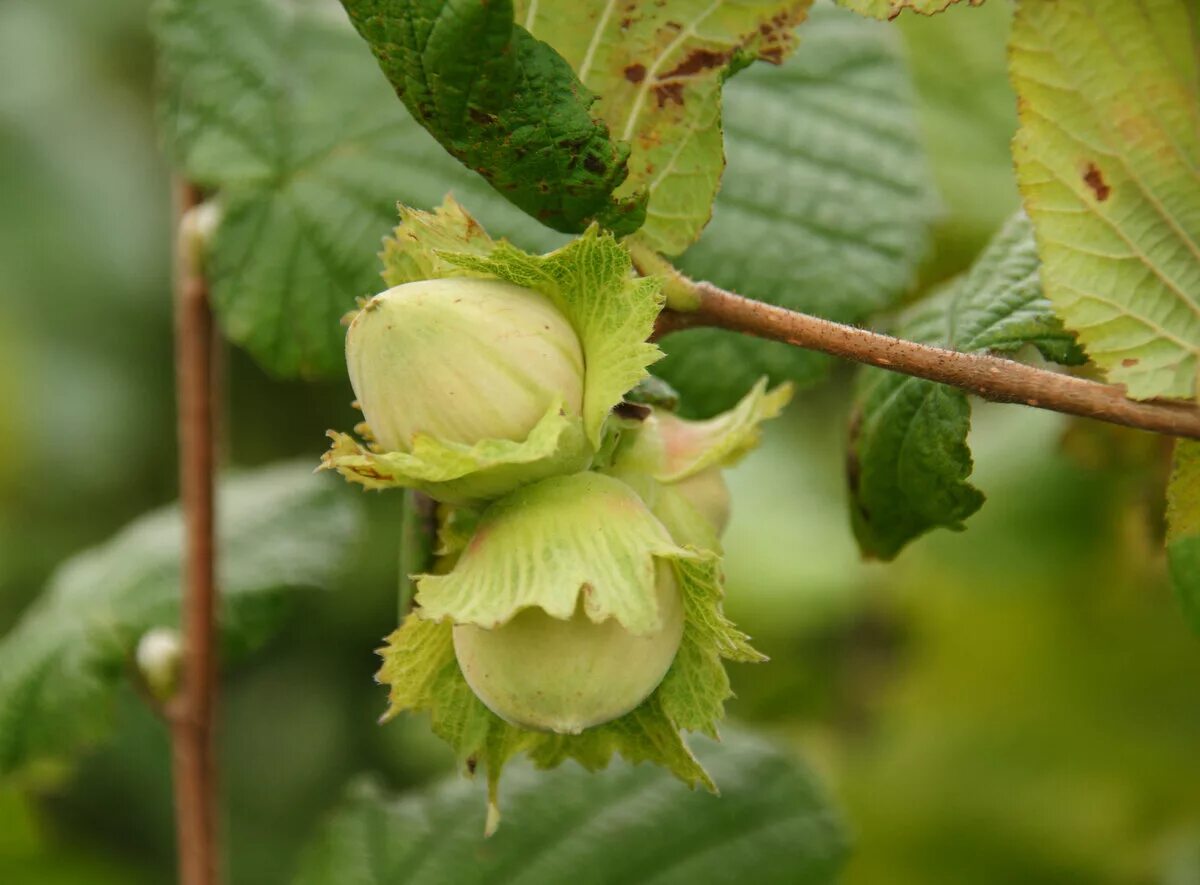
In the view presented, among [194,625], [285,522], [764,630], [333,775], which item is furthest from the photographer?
[333,775]

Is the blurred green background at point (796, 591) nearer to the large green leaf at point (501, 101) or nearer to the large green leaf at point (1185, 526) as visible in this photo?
the large green leaf at point (1185, 526)

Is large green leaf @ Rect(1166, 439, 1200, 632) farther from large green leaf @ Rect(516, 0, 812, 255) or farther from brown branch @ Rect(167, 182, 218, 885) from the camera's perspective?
brown branch @ Rect(167, 182, 218, 885)

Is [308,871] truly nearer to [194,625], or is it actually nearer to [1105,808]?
[194,625]

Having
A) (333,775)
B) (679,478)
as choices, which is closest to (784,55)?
(679,478)

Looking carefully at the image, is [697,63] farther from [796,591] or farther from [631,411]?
[796,591]

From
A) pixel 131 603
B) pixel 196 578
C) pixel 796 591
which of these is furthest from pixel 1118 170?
pixel 796 591

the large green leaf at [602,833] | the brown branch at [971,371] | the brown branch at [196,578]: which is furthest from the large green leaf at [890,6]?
the large green leaf at [602,833]

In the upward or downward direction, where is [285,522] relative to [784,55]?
downward

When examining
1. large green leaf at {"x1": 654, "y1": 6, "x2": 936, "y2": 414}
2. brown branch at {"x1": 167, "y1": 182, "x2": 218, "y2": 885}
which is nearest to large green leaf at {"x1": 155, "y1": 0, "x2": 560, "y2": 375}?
A: brown branch at {"x1": 167, "y1": 182, "x2": 218, "y2": 885}
